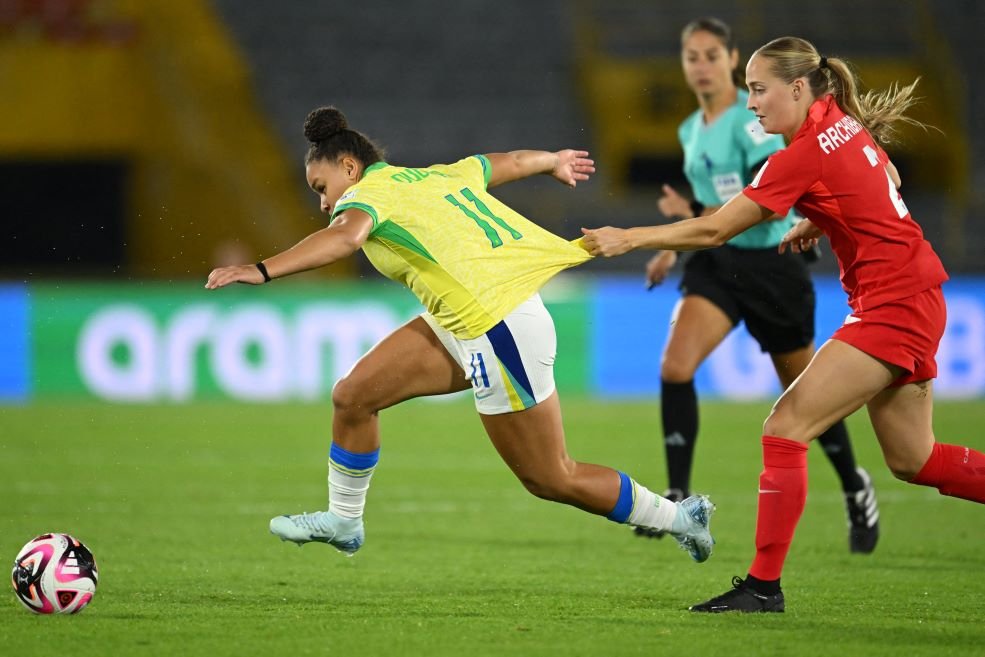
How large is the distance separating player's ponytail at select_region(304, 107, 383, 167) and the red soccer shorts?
6.24 feet

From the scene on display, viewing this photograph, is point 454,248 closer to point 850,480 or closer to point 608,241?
point 608,241

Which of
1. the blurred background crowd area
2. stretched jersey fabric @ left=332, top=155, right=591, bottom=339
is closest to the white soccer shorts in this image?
stretched jersey fabric @ left=332, top=155, right=591, bottom=339

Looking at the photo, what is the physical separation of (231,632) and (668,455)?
3.02 m

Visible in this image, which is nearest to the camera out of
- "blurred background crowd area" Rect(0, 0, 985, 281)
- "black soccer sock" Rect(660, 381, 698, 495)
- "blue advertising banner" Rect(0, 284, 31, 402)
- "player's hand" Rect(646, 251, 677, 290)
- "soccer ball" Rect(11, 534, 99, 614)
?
"soccer ball" Rect(11, 534, 99, 614)

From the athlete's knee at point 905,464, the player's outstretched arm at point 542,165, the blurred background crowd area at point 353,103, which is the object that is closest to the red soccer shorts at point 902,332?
the athlete's knee at point 905,464

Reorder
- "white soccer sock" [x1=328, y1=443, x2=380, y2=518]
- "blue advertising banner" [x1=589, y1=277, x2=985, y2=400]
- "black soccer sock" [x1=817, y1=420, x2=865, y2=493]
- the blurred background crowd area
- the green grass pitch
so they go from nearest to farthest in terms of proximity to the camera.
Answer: the green grass pitch
"white soccer sock" [x1=328, y1=443, x2=380, y2=518]
"black soccer sock" [x1=817, y1=420, x2=865, y2=493]
"blue advertising banner" [x1=589, y1=277, x2=985, y2=400]
the blurred background crowd area

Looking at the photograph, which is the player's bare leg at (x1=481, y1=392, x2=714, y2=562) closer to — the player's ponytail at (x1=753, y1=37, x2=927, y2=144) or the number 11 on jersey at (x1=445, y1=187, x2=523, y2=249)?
the number 11 on jersey at (x1=445, y1=187, x2=523, y2=249)

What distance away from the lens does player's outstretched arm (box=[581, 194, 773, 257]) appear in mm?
5188

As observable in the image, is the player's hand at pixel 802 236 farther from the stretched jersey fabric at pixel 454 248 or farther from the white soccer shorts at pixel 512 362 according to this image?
the white soccer shorts at pixel 512 362

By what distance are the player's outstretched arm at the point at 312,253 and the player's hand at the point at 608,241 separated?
78 centimetres

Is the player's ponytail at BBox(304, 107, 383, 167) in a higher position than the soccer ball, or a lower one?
higher

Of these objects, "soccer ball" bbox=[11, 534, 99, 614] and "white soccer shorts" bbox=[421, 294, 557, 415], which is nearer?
"soccer ball" bbox=[11, 534, 99, 614]

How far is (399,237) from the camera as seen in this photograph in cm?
558

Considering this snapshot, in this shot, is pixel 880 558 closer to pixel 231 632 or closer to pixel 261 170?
pixel 231 632
